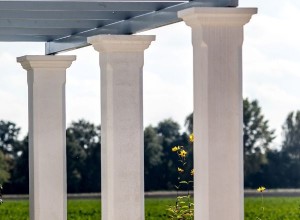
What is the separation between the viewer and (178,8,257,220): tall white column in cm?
1319

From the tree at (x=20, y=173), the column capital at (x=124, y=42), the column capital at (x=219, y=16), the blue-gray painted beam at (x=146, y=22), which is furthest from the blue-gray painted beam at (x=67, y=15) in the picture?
Result: the tree at (x=20, y=173)

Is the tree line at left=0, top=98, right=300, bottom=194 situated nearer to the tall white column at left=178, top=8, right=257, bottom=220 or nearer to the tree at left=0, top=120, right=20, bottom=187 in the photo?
the tree at left=0, top=120, right=20, bottom=187

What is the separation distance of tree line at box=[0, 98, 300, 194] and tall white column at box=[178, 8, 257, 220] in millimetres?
60688

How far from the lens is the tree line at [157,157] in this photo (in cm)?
7850

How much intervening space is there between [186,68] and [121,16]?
2405 inches

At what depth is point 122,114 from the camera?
18.0 meters

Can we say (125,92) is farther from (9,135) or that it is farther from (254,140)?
(254,140)

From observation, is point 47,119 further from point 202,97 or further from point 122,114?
point 202,97

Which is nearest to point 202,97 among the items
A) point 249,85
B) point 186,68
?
point 186,68

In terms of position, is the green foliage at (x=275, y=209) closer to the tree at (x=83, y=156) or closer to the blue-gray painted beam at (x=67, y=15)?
the tree at (x=83, y=156)

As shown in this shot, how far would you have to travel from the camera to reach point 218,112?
1328cm

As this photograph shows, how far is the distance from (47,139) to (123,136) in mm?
5281

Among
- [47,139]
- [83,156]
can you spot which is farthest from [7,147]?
[47,139]

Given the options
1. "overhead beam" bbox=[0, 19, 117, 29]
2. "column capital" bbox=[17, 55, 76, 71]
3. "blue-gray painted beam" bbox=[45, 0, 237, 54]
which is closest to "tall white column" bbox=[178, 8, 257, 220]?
"blue-gray painted beam" bbox=[45, 0, 237, 54]
